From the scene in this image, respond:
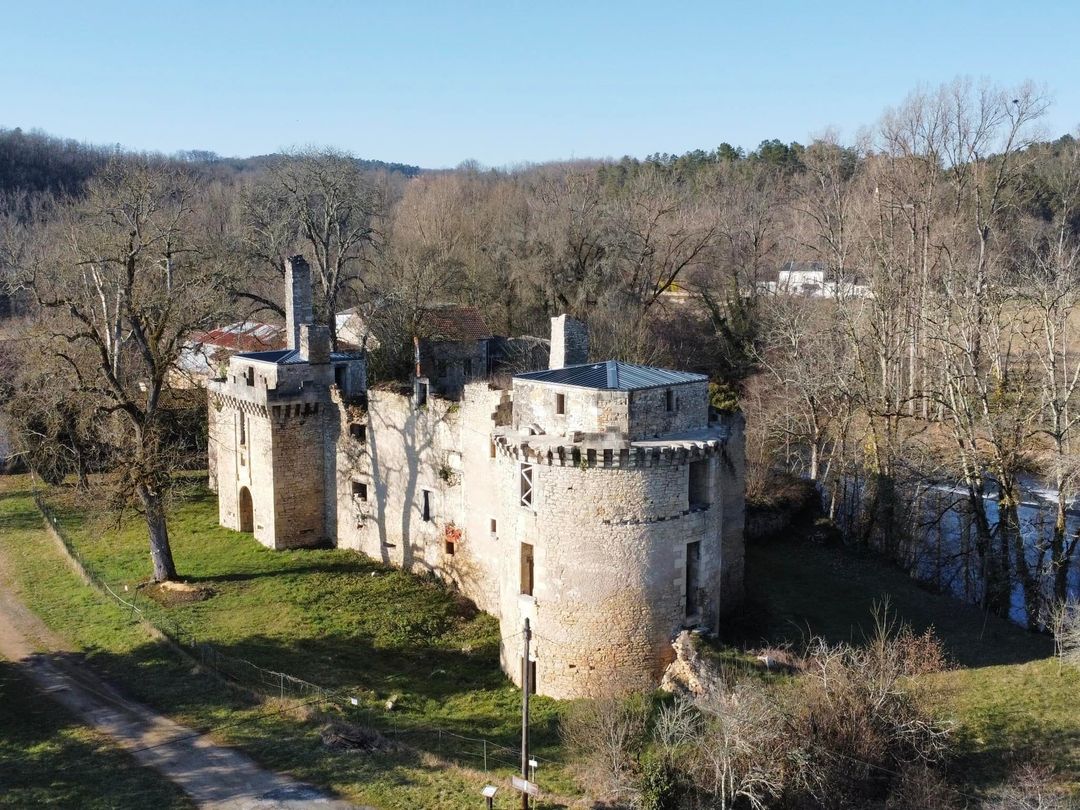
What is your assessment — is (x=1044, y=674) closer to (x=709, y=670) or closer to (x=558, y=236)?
(x=709, y=670)

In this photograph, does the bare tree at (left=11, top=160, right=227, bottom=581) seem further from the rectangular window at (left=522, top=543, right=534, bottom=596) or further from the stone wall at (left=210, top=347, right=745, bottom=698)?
the rectangular window at (left=522, top=543, right=534, bottom=596)

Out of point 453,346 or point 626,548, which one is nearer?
point 626,548

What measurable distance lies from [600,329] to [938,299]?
15037 millimetres

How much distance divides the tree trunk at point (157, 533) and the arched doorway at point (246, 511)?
4165 millimetres

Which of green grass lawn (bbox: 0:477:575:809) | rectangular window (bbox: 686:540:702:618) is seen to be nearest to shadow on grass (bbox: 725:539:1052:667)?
rectangular window (bbox: 686:540:702:618)

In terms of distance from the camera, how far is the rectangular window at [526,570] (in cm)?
1998

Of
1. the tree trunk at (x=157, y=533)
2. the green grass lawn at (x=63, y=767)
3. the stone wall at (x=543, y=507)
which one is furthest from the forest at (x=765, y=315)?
the green grass lawn at (x=63, y=767)

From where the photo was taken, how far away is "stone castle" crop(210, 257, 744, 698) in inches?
736

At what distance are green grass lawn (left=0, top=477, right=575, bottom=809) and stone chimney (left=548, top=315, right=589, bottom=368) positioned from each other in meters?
7.09

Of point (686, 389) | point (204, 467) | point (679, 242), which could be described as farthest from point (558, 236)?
point (686, 389)

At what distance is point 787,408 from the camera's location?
127 feet

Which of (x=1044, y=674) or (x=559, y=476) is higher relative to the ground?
(x=559, y=476)

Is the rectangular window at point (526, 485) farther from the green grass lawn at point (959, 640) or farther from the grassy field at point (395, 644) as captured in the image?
the green grass lawn at point (959, 640)

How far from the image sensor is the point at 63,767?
1650cm
